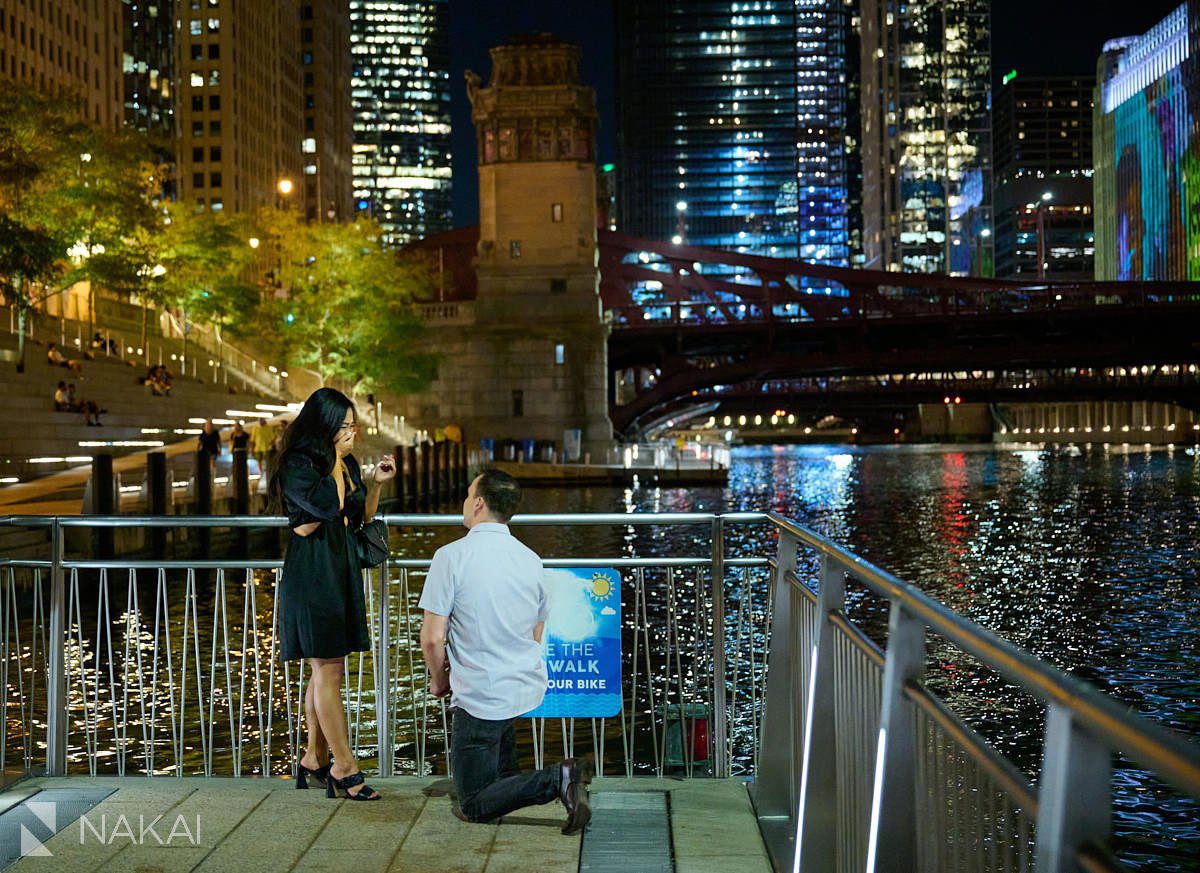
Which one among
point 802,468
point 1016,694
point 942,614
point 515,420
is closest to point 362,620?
point 942,614

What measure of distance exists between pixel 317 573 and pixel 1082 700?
562 centimetres

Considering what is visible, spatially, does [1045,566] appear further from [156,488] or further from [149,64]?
[149,64]

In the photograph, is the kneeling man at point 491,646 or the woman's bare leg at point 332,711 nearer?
the kneeling man at point 491,646

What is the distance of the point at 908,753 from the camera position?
447 cm

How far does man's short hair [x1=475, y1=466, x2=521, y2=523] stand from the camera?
7219mm

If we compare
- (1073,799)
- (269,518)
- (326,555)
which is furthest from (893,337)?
(1073,799)

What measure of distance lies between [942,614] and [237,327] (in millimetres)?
71585

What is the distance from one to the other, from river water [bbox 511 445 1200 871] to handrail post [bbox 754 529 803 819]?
456 cm

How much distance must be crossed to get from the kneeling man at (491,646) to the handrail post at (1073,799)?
4.41 m

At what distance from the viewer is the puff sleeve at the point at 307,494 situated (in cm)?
784

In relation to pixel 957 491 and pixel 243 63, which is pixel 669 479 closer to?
pixel 957 491

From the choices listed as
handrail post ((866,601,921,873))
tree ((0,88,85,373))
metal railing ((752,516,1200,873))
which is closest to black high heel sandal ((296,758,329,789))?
metal railing ((752,516,1200,873))

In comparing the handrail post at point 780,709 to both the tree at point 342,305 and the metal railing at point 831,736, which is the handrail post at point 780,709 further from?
the tree at point 342,305

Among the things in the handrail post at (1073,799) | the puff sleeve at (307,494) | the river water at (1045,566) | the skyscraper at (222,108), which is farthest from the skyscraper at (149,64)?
the handrail post at (1073,799)
